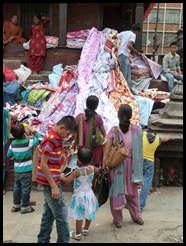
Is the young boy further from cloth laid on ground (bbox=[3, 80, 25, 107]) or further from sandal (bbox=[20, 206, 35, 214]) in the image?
cloth laid on ground (bbox=[3, 80, 25, 107])

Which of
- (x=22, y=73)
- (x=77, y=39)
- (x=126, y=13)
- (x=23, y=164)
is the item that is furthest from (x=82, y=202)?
(x=126, y=13)

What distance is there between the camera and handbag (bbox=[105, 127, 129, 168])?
461 centimetres

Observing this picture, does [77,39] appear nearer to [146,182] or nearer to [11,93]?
[11,93]

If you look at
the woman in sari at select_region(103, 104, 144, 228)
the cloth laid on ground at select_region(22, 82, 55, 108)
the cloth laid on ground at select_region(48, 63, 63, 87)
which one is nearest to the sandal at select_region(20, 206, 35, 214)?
the woman in sari at select_region(103, 104, 144, 228)

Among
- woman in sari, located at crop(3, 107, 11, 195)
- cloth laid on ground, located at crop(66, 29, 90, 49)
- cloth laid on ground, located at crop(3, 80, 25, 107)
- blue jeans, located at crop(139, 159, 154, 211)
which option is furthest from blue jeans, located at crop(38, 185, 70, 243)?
cloth laid on ground, located at crop(66, 29, 90, 49)

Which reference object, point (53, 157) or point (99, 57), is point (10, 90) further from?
point (53, 157)

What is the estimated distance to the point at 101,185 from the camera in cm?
472

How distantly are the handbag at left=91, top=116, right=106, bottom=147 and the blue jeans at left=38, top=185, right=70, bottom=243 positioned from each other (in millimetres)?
1450

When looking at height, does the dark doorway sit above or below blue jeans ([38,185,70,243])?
above

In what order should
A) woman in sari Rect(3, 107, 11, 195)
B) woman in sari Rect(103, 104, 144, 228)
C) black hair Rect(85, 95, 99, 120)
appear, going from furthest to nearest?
woman in sari Rect(3, 107, 11, 195) < black hair Rect(85, 95, 99, 120) < woman in sari Rect(103, 104, 144, 228)

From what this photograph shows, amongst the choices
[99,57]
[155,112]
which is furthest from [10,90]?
[155,112]

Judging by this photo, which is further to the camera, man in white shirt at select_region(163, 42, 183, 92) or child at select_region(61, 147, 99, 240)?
man in white shirt at select_region(163, 42, 183, 92)

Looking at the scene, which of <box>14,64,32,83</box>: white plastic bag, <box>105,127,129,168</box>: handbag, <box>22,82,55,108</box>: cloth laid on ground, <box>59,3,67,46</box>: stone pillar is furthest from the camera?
<box>59,3,67,46</box>: stone pillar

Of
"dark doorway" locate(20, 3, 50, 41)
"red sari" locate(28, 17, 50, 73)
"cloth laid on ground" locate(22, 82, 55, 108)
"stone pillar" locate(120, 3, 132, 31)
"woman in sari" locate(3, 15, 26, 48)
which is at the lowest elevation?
"cloth laid on ground" locate(22, 82, 55, 108)
